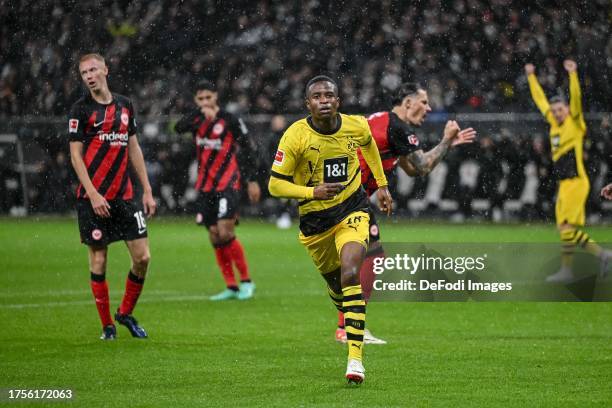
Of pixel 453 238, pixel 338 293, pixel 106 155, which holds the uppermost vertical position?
pixel 106 155

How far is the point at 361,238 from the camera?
7762 mm

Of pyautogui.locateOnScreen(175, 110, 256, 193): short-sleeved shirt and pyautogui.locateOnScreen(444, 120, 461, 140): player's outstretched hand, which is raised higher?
pyautogui.locateOnScreen(444, 120, 461, 140): player's outstretched hand

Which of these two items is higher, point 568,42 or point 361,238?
point 568,42

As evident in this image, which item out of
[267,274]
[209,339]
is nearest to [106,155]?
[209,339]

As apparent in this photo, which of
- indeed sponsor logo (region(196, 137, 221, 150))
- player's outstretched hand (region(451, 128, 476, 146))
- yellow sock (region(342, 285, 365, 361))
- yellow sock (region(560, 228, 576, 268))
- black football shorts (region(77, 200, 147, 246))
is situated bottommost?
yellow sock (region(560, 228, 576, 268))

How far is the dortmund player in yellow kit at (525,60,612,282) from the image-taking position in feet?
47.0

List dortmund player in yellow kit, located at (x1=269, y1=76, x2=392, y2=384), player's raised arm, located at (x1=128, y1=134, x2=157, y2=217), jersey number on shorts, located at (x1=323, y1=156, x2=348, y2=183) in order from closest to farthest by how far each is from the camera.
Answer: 1. dortmund player in yellow kit, located at (x1=269, y1=76, x2=392, y2=384)
2. jersey number on shorts, located at (x1=323, y1=156, x2=348, y2=183)
3. player's raised arm, located at (x1=128, y1=134, x2=157, y2=217)

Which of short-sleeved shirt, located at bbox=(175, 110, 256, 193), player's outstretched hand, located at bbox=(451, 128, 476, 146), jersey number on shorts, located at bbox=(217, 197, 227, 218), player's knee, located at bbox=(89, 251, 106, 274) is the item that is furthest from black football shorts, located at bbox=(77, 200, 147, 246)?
short-sleeved shirt, located at bbox=(175, 110, 256, 193)

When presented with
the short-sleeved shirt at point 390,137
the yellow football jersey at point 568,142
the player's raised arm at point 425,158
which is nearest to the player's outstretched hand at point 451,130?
the player's raised arm at point 425,158

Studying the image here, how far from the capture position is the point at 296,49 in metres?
26.3

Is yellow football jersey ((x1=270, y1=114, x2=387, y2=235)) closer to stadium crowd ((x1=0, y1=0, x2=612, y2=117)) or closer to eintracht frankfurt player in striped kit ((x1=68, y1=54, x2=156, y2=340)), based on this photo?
eintracht frankfurt player in striped kit ((x1=68, y1=54, x2=156, y2=340))

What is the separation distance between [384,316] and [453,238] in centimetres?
878

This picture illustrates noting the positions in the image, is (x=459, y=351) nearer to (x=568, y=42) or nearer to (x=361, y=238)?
(x=361, y=238)

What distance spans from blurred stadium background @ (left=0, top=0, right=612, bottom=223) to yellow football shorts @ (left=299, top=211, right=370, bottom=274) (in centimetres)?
1452
